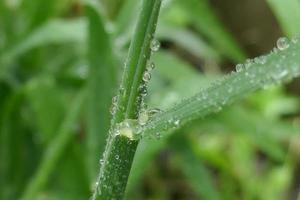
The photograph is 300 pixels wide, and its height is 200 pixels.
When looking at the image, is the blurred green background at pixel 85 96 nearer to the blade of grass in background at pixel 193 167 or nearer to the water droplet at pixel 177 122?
the blade of grass in background at pixel 193 167

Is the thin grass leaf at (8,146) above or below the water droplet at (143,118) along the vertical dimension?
above

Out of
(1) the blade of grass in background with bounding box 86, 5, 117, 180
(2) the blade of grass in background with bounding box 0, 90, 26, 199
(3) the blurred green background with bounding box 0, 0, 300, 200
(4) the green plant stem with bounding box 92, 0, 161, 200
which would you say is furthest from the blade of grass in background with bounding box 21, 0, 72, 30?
(4) the green plant stem with bounding box 92, 0, 161, 200

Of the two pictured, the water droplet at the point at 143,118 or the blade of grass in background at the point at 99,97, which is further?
the blade of grass in background at the point at 99,97

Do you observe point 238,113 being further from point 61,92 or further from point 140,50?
point 140,50

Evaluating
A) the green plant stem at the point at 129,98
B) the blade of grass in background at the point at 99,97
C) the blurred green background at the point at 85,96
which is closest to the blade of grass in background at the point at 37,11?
the blurred green background at the point at 85,96

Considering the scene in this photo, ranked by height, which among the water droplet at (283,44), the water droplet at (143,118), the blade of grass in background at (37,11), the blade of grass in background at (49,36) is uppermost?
the blade of grass in background at (37,11)

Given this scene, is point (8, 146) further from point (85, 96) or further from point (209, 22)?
point (209, 22)

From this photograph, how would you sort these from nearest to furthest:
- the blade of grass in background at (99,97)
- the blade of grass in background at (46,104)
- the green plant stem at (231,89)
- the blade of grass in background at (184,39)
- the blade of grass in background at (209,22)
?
the green plant stem at (231,89)
the blade of grass in background at (99,97)
the blade of grass in background at (46,104)
the blade of grass in background at (209,22)
the blade of grass in background at (184,39)

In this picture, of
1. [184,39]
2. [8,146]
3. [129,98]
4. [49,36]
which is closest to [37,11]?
[49,36]
